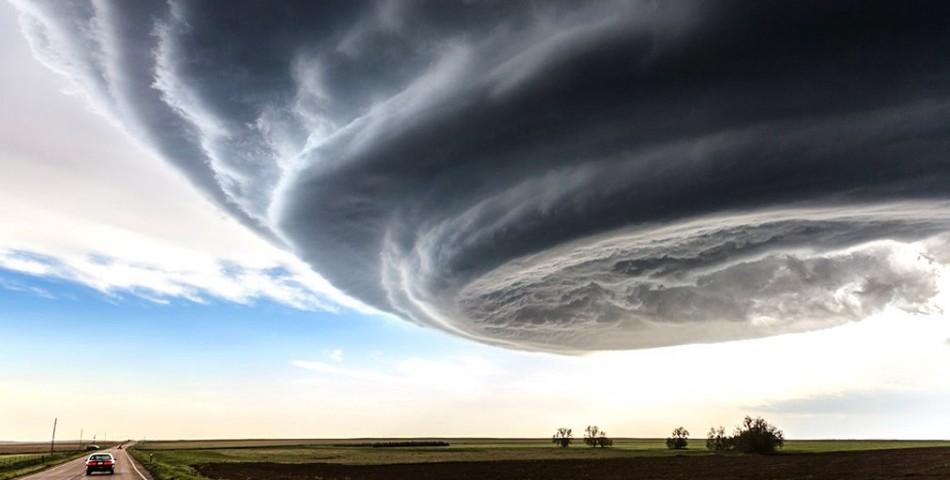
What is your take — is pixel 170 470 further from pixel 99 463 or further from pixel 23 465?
pixel 23 465

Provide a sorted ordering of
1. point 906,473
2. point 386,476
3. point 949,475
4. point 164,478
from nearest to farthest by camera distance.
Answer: point 164,478 → point 949,475 → point 906,473 → point 386,476

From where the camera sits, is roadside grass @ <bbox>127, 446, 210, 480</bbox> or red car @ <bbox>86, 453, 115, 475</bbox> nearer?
roadside grass @ <bbox>127, 446, 210, 480</bbox>

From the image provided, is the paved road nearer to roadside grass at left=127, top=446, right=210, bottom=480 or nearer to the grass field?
roadside grass at left=127, top=446, right=210, bottom=480

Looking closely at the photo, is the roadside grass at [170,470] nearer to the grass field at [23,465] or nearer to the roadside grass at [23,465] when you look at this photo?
the roadside grass at [23,465]

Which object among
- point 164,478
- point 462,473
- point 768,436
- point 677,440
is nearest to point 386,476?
point 462,473

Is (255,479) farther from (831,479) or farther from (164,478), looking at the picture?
(831,479)

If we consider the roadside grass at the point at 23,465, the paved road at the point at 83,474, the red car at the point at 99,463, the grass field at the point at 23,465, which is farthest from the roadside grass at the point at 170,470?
the grass field at the point at 23,465

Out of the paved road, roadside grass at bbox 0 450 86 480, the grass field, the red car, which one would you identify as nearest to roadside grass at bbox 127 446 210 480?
the paved road

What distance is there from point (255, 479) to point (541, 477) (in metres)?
30.0

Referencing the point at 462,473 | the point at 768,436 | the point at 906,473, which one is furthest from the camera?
the point at 768,436

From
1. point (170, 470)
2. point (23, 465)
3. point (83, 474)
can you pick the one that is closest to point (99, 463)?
point (83, 474)

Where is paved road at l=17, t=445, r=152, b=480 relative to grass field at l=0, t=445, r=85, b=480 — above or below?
above

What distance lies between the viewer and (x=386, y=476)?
7362cm

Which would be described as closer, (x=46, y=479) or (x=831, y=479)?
(x=46, y=479)
